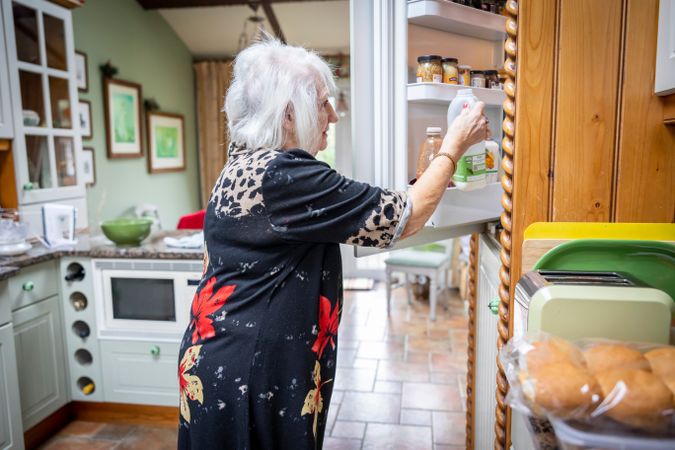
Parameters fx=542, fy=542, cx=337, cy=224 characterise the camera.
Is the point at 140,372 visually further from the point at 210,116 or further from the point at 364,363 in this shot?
the point at 210,116

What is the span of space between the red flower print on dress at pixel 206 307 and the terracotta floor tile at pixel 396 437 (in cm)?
151

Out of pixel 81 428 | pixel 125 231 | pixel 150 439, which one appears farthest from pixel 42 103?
pixel 150 439

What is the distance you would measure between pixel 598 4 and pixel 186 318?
7.02ft

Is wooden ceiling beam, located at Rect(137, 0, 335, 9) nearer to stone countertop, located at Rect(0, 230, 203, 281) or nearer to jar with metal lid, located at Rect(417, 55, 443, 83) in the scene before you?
stone countertop, located at Rect(0, 230, 203, 281)

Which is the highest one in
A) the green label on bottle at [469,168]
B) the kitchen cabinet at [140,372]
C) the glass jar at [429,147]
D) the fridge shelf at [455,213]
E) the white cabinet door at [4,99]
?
the white cabinet door at [4,99]

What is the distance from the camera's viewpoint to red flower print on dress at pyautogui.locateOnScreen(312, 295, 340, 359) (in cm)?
128

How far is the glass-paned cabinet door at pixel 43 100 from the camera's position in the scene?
2.81 metres

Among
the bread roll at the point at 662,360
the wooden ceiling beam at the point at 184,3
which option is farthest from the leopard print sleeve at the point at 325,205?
the wooden ceiling beam at the point at 184,3

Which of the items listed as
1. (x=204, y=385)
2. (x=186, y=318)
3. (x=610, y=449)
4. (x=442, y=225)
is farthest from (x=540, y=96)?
(x=186, y=318)

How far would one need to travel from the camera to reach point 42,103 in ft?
9.95

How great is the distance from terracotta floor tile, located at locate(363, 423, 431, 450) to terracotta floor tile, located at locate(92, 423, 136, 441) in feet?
3.84

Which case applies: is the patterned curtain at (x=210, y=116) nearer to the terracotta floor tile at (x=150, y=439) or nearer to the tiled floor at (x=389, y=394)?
the tiled floor at (x=389, y=394)

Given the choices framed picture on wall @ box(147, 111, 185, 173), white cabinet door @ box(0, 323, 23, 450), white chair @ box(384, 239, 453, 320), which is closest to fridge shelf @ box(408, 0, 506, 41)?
white cabinet door @ box(0, 323, 23, 450)

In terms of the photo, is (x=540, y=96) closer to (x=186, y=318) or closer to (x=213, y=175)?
(x=186, y=318)
